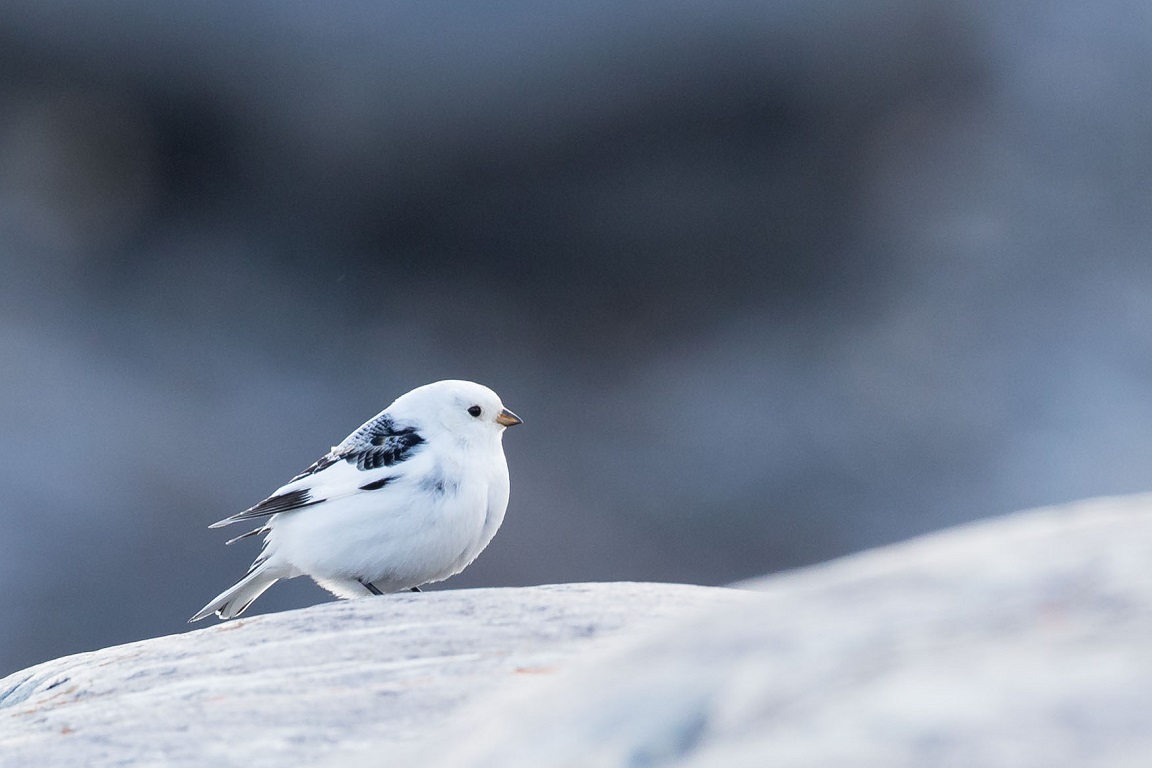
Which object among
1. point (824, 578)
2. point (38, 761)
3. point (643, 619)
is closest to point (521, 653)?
point (643, 619)

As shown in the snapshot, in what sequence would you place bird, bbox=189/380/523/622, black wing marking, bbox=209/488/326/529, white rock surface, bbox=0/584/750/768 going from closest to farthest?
1. white rock surface, bbox=0/584/750/768
2. bird, bbox=189/380/523/622
3. black wing marking, bbox=209/488/326/529

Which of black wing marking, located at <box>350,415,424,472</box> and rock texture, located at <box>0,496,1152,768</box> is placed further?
black wing marking, located at <box>350,415,424,472</box>

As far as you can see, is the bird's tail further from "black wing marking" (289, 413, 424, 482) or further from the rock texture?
the rock texture

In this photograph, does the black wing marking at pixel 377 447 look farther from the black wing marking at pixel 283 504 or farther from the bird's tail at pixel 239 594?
the bird's tail at pixel 239 594

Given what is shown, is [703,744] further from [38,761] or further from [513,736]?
[38,761]

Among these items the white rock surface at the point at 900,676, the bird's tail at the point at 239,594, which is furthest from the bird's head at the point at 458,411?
the white rock surface at the point at 900,676

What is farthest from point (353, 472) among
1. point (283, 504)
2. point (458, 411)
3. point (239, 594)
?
point (239, 594)

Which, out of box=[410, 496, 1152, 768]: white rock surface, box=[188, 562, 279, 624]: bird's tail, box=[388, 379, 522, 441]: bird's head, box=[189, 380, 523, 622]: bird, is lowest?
box=[410, 496, 1152, 768]: white rock surface

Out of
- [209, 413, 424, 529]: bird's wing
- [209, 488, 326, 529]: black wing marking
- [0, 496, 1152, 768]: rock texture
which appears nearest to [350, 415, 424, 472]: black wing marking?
[209, 413, 424, 529]: bird's wing
